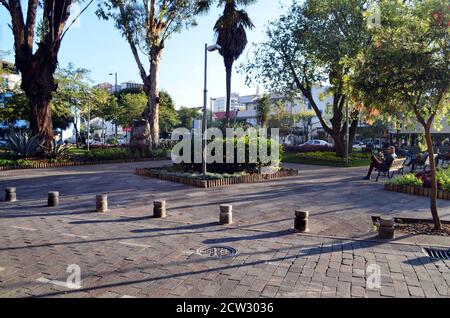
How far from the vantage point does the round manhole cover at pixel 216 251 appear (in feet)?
16.6

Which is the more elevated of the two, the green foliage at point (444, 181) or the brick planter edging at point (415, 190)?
the green foliage at point (444, 181)

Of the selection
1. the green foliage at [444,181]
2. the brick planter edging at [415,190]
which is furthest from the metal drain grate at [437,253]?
the green foliage at [444,181]

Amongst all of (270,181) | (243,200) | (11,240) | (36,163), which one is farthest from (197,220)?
(36,163)

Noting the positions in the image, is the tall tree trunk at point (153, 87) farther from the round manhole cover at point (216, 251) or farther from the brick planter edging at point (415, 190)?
the round manhole cover at point (216, 251)

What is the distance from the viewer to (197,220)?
6969mm

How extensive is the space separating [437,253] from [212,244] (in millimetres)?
3405

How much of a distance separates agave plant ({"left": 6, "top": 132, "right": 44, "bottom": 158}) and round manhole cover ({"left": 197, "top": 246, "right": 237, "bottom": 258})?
49.1 ft

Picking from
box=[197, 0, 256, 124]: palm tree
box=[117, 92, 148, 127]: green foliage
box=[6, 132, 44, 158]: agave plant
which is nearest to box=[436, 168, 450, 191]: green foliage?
box=[197, 0, 256, 124]: palm tree

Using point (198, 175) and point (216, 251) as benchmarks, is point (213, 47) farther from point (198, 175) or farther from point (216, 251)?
point (216, 251)

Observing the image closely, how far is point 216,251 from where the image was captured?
5.20 meters

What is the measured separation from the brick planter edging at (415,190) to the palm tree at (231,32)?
1437cm

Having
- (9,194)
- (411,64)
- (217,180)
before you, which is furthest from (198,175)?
(411,64)
